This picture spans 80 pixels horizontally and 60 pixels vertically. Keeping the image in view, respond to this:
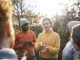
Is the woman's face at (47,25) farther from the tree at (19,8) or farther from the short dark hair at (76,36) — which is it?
the tree at (19,8)

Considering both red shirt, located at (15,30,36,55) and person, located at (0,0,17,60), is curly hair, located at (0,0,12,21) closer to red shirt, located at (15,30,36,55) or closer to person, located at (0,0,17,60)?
person, located at (0,0,17,60)

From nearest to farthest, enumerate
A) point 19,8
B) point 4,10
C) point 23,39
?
point 4,10 < point 23,39 < point 19,8

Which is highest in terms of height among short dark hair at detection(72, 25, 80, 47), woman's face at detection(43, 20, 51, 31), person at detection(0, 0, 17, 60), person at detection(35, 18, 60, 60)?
person at detection(0, 0, 17, 60)

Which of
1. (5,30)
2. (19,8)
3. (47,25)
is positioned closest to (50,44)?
(47,25)

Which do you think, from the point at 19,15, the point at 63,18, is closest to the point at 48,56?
the point at 63,18

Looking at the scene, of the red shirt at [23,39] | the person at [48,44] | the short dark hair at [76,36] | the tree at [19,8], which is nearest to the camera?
the short dark hair at [76,36]

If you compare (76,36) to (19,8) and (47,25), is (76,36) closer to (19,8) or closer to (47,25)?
(47,25)

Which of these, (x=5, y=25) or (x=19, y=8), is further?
(x=19, y=8)

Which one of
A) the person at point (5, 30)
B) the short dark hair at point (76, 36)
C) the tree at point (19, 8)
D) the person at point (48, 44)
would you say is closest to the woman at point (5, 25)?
the person at point (5, 30)

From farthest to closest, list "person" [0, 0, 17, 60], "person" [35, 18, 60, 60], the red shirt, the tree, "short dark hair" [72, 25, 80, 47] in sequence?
the tree < the red shirt < "person" [35, 18, 60, 60] < "short dark hair" [72, 25, 80, 47] < "person" [0, 0, 17, 60]

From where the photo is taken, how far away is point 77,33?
9.21 ft

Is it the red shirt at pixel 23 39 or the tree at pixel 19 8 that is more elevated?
the tree at pixel 19 8

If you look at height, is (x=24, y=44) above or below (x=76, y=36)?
below

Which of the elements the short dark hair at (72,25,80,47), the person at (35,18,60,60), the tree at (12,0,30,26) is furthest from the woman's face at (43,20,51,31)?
the tree at (12,0,30,26)
